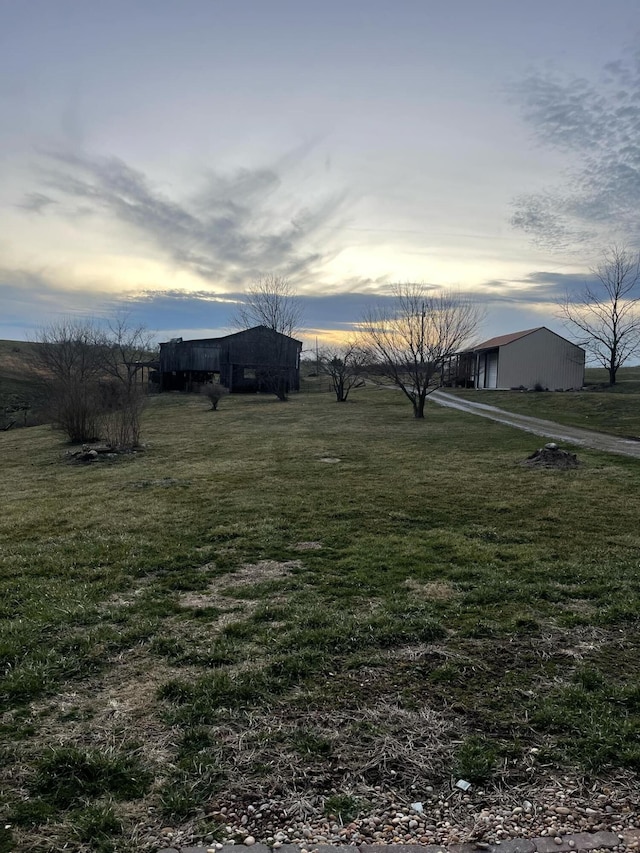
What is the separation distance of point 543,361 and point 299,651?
128ft

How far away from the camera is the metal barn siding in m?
38.2

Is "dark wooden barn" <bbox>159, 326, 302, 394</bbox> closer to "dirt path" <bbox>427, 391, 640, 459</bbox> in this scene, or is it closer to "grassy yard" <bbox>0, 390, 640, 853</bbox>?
"dirt path" <bbox>427, 391, 640, 459</bbox>

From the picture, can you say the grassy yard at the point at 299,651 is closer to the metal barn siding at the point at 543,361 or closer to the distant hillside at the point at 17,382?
the distant hillside at the point at 17,382

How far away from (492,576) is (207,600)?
2.68m

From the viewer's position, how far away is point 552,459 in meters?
11.2

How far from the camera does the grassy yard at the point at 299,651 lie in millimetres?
2467

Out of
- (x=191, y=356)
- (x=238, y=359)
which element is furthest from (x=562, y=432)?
(x=191, y=356)

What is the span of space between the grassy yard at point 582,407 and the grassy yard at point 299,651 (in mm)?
12862

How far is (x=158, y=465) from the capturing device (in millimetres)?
12242

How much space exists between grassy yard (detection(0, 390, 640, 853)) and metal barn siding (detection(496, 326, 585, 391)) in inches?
1251

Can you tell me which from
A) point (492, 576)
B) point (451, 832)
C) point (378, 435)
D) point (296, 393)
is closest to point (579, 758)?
point (451, 832)

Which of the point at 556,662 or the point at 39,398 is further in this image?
the point at 39,398

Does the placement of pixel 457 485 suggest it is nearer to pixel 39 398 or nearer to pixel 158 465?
pixel 158 465

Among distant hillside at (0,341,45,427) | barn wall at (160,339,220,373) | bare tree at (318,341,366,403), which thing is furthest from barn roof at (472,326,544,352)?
distant hillside at (0,341,45,427)
